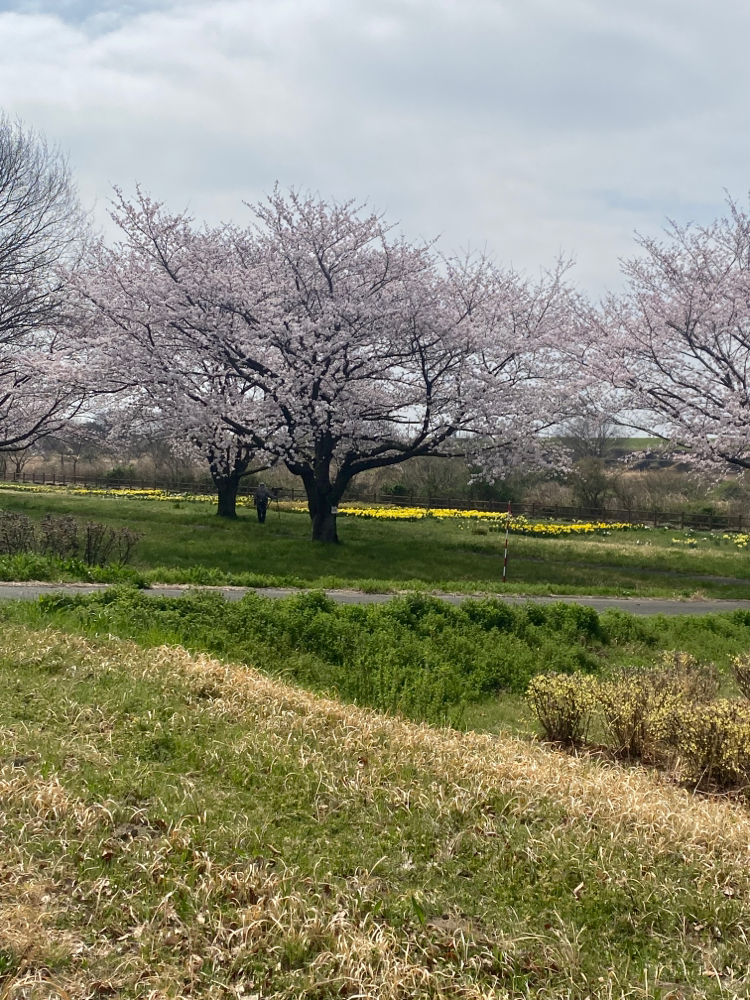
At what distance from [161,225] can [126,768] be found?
17.4 meters

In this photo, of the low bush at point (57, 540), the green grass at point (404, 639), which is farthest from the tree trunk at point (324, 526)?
the green grass at point (404, 639)

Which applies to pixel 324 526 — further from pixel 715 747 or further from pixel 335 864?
pixel 335 864

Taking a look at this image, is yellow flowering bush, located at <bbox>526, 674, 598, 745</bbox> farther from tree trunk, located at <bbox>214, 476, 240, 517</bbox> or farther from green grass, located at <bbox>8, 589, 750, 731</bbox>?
tree trunk, located at <bbox>214, 476, 240, 517</bbox>

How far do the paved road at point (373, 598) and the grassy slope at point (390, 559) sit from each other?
22.0 inches

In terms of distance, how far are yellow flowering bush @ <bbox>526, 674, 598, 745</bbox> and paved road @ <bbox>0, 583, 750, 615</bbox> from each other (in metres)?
4.58

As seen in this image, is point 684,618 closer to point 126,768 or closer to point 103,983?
point 126,768

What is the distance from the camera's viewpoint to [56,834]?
391cm

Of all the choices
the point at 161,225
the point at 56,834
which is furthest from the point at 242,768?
the point at 161,225

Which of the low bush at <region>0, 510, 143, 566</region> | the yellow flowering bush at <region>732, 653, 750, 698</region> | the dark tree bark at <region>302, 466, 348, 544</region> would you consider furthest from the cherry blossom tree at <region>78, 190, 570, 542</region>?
the yellow flowering bush at <region>732, 653, 750, 698</region>

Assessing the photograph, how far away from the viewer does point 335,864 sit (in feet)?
12.8

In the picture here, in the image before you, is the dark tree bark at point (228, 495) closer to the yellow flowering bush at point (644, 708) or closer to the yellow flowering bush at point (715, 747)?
the yellow flowering bush at point (644, 708)

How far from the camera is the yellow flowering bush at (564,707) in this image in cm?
725

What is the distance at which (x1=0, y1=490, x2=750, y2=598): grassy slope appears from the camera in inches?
597

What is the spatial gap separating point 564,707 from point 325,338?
1380 cm
